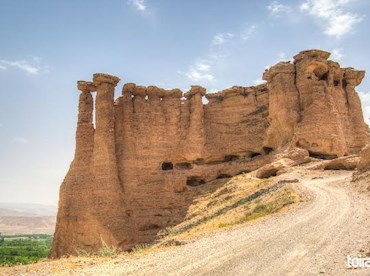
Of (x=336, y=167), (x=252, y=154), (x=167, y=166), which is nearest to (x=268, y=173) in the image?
(x=336, y=167)

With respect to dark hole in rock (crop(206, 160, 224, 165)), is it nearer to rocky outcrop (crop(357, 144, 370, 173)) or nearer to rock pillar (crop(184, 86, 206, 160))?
rock pillar (crop(184, 86, 206, 160))

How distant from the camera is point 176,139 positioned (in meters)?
37.7

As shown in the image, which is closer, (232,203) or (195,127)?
(232,203)

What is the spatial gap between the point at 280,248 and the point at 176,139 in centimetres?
2645

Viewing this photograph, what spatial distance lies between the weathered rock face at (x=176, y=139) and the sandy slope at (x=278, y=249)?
1705 cm

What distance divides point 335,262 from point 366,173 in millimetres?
12836

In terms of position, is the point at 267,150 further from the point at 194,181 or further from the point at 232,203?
the point at 232,203

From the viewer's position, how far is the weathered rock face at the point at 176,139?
3278cm

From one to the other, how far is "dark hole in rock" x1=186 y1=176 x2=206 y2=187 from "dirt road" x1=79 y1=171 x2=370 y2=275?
19454 mm

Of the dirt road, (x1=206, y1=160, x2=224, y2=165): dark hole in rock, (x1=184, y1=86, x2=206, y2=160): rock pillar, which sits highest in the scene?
(x1=184, y1=86, x2=206, y2=160): rock pillar

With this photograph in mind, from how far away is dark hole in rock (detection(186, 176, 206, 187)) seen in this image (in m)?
36.6

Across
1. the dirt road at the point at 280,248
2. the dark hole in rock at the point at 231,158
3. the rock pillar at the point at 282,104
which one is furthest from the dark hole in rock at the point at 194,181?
the dirt road at the point at 280,248

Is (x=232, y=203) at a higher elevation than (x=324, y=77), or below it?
below

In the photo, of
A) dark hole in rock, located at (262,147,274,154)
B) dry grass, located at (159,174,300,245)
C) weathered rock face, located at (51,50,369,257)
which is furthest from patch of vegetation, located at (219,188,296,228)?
dark hole in rock, located at (262,147,274,154)
